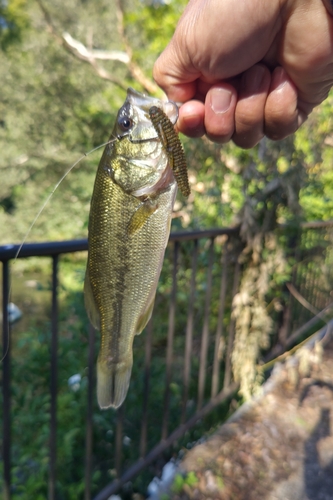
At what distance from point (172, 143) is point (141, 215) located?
22cm

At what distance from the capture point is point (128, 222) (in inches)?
44.3

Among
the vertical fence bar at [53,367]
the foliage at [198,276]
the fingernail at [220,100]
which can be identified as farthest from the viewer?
the foliage at [198,276]

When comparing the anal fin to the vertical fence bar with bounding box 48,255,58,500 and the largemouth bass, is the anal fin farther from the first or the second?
the vertical fence bar with bounding box 48,255,58,500

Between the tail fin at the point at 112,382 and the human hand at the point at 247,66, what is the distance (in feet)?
2.93

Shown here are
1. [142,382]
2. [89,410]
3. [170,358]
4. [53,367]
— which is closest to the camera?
[53,367]

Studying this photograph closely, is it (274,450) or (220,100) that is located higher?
(220,100)

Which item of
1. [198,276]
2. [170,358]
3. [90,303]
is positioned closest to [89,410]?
[170,358]

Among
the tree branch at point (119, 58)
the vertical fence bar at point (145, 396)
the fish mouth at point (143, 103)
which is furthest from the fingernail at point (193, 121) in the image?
the tree branch at point (119, 58)

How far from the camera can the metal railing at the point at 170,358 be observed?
1.65m

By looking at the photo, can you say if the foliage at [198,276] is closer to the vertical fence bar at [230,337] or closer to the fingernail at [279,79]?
the vertical fence bar at [230,337]

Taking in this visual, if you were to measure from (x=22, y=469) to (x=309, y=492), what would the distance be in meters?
1.70

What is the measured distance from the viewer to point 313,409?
3.24 m

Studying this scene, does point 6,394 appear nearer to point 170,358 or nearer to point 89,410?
point 89,410

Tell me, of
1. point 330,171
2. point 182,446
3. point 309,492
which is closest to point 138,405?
point 182,446
